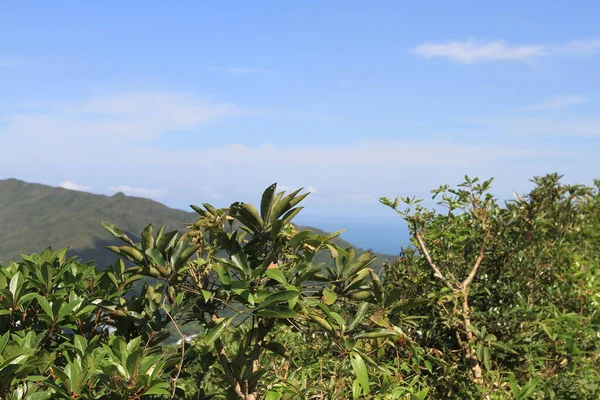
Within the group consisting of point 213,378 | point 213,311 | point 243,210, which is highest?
point 243,210

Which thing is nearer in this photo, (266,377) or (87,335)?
(87,335)

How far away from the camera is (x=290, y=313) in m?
2.26

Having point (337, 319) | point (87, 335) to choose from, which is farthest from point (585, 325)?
point (87, 335)

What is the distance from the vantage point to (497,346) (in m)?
3.98

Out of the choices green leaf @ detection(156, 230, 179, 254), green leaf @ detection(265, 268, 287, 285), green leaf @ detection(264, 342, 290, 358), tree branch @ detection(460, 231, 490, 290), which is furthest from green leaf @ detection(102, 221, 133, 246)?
tree branch @ detection(460, 231, 490, 290)

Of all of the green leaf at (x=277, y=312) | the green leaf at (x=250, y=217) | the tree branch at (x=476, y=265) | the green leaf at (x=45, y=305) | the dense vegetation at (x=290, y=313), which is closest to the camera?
the green leaf at (x=277, y=312)

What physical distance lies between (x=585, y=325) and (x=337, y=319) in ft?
11.0

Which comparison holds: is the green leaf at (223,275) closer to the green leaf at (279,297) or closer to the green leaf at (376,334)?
the green leaf at (279,297)

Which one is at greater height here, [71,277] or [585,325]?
[71,277]

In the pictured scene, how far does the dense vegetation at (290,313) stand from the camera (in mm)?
2400

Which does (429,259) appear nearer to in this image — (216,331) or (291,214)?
(291,214)

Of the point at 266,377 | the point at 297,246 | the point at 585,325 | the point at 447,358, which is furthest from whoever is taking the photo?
the point at 585,325

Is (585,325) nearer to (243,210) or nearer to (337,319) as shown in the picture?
(337,319)

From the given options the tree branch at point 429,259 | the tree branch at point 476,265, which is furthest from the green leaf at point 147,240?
the tree branch at point 476,265
